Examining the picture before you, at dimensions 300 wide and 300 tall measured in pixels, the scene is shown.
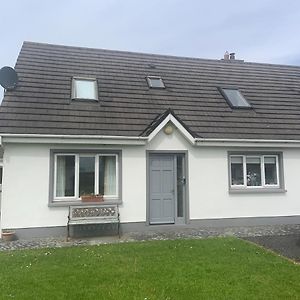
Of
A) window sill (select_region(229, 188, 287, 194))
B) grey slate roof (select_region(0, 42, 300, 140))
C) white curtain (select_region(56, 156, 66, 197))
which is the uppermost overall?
grey slate roof (select_region(0, 42, 300, 140))

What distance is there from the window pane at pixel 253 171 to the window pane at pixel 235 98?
2.60 meters

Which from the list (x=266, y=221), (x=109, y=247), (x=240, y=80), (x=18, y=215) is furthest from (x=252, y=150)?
(x=18, y=215)

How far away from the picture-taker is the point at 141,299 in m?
5.52

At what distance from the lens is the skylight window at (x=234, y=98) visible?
14.5 meters

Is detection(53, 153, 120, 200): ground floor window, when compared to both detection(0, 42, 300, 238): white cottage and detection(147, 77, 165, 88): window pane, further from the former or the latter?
detection(147, 77, 165, 88): window pane

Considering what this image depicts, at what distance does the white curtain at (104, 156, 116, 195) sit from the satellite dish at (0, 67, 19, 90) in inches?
170

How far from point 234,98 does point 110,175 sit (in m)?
6.73

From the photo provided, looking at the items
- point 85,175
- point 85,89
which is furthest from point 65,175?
point 85,89

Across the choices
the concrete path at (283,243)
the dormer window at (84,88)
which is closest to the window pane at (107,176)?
the dormer window at (84,88)

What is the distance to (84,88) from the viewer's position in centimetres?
1345

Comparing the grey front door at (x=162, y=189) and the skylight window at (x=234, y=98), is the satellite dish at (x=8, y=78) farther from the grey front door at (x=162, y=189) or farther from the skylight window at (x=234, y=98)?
the skylight window at (x=234, y=98)

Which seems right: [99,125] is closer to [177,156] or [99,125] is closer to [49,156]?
[49,156]

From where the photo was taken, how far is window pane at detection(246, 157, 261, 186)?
1304cm

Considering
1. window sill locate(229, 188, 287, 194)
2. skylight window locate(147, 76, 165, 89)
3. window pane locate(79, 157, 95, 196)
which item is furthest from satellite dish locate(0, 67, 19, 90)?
window sill locate(229, 188, 287, 194)
